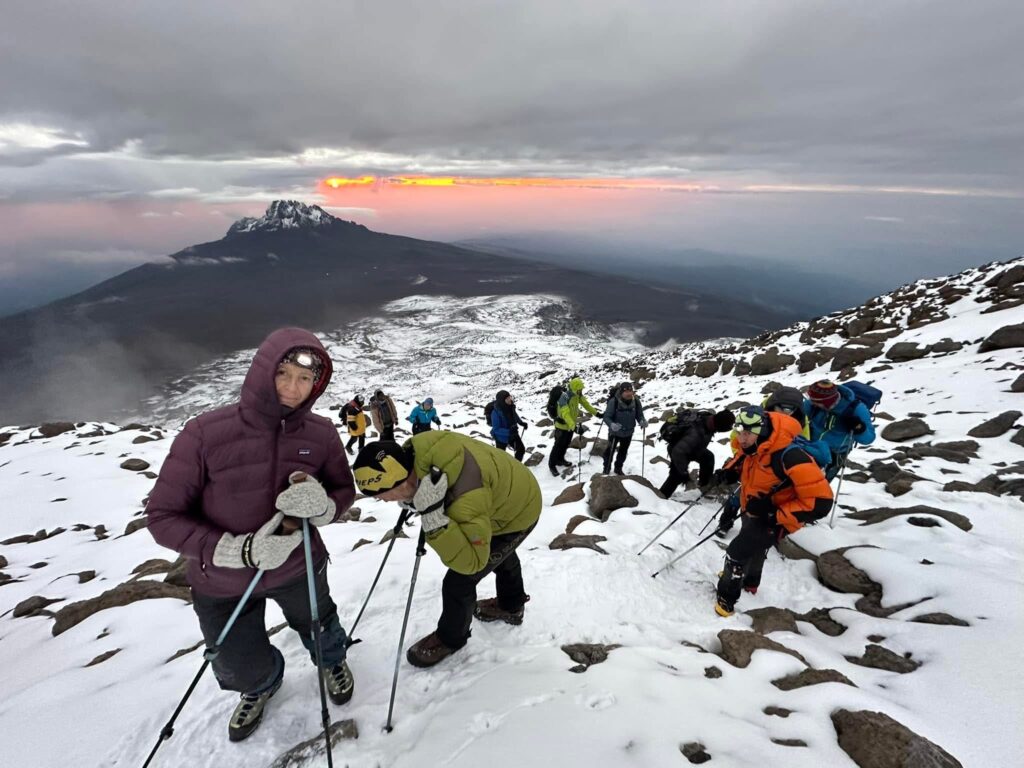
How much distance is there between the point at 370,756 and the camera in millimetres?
3238

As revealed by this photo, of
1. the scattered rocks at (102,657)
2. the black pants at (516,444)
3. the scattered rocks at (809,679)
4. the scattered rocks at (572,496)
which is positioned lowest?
the black pants at (516,444)

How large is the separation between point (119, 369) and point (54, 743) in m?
182

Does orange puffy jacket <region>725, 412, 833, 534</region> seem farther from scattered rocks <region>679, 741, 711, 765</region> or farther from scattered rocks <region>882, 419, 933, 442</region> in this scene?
scattered rocks <region>882, 419, 933, 442</region>

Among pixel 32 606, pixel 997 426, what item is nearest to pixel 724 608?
pixel 32 606

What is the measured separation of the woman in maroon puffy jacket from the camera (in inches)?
114

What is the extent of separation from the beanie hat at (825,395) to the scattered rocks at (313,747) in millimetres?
7937

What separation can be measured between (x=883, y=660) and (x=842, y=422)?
4.16 metres

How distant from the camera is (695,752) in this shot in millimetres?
3053

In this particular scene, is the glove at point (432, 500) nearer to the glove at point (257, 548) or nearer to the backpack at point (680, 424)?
the glove at point (257, 548)

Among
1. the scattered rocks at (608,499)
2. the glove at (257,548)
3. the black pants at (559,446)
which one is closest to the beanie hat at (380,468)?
the glove at (257,548)

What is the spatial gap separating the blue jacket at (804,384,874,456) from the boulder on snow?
633 inches

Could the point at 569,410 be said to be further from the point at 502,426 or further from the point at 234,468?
the point at 234,468

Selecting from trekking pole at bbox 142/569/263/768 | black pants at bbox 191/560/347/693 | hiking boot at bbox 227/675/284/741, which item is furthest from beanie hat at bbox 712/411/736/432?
hiking boot at bbox 227/675/284/741

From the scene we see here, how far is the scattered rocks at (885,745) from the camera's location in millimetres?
2932
